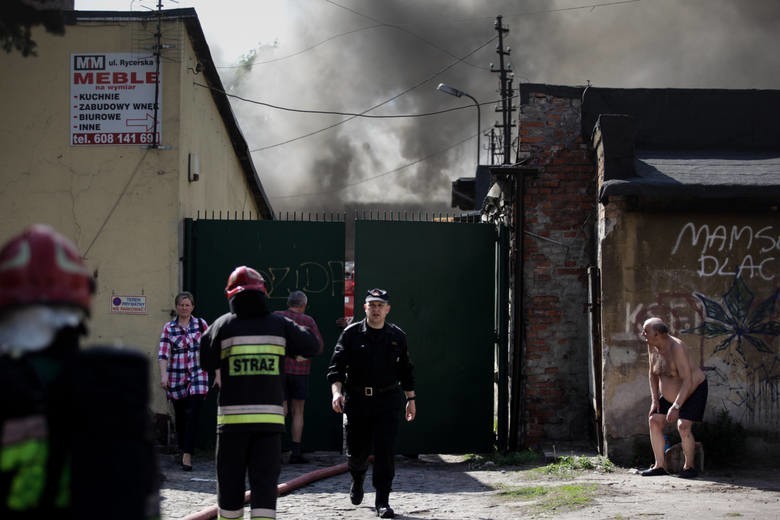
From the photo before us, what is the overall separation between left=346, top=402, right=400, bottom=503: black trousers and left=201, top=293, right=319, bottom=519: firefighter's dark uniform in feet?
6.45

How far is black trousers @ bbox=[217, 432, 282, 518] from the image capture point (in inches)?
234

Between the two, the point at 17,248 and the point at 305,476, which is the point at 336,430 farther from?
the point at 17,248

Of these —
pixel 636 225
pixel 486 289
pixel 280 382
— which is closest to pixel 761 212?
pixel 636 225

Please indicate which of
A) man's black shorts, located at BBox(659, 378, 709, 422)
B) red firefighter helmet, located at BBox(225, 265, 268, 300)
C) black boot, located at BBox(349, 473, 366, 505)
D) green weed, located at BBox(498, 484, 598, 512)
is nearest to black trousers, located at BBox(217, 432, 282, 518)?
red firefighter helmet, located at BBox(225, 265, 268, 300)

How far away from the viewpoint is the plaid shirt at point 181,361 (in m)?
10.0

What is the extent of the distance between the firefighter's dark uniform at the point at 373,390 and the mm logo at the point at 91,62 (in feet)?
15.5

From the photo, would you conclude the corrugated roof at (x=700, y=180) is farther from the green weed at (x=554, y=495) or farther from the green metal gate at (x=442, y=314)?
the green weed at (x=554, y=495)

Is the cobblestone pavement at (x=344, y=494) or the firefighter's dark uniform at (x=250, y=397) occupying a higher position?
the firefighter's dark uniform at (x=250, y=397)

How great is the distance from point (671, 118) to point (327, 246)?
4.10 m

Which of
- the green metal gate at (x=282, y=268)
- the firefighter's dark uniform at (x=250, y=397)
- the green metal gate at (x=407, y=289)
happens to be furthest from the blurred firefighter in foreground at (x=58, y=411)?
the green metal gate at (x=282, y=268)

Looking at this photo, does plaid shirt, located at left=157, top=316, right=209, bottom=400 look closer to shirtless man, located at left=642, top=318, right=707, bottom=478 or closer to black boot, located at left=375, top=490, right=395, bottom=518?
black boot, located at left=375, top=490, right=395, bottom=518

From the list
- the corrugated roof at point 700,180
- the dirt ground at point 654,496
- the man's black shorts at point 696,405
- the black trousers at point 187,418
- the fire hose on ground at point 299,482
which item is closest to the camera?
the fire hose on ground at point 299,482

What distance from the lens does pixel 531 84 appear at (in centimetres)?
1110

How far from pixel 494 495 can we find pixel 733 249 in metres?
3.50
